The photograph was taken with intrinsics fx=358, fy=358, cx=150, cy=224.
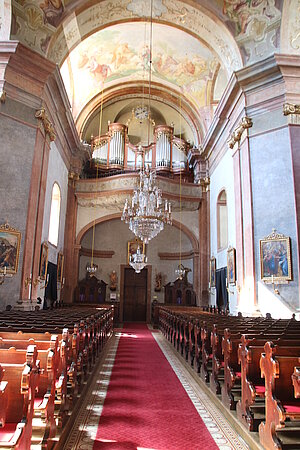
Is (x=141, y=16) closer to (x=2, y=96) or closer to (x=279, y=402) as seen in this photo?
(x=2, y=96)

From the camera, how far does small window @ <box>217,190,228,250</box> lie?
1541cm

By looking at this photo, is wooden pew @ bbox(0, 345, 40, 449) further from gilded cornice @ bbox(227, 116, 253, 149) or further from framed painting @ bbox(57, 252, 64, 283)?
framed painting @ bbox(57, 252, 64, 283)

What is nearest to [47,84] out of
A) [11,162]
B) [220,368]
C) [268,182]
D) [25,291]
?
[11,162]

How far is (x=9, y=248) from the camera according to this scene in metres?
10.0

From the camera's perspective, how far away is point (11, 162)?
1054 cm

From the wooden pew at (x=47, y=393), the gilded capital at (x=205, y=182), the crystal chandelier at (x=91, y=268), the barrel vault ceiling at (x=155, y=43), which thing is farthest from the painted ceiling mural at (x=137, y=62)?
the wooden pew at (x=47, y=393)

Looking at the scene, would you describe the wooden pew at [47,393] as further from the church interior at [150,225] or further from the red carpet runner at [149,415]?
the red carpet runner at [149,415]

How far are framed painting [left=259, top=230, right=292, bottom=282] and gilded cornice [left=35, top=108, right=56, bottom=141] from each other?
303 inches

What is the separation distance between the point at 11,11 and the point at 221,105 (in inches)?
299

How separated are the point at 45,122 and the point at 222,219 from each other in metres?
8.42

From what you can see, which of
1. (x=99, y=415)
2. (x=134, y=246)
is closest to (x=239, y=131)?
(x=134, y=246)

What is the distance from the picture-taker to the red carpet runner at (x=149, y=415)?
332cm

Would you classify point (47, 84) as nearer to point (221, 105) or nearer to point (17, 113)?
point (17, 113)

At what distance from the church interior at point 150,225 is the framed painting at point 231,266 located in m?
0.10
